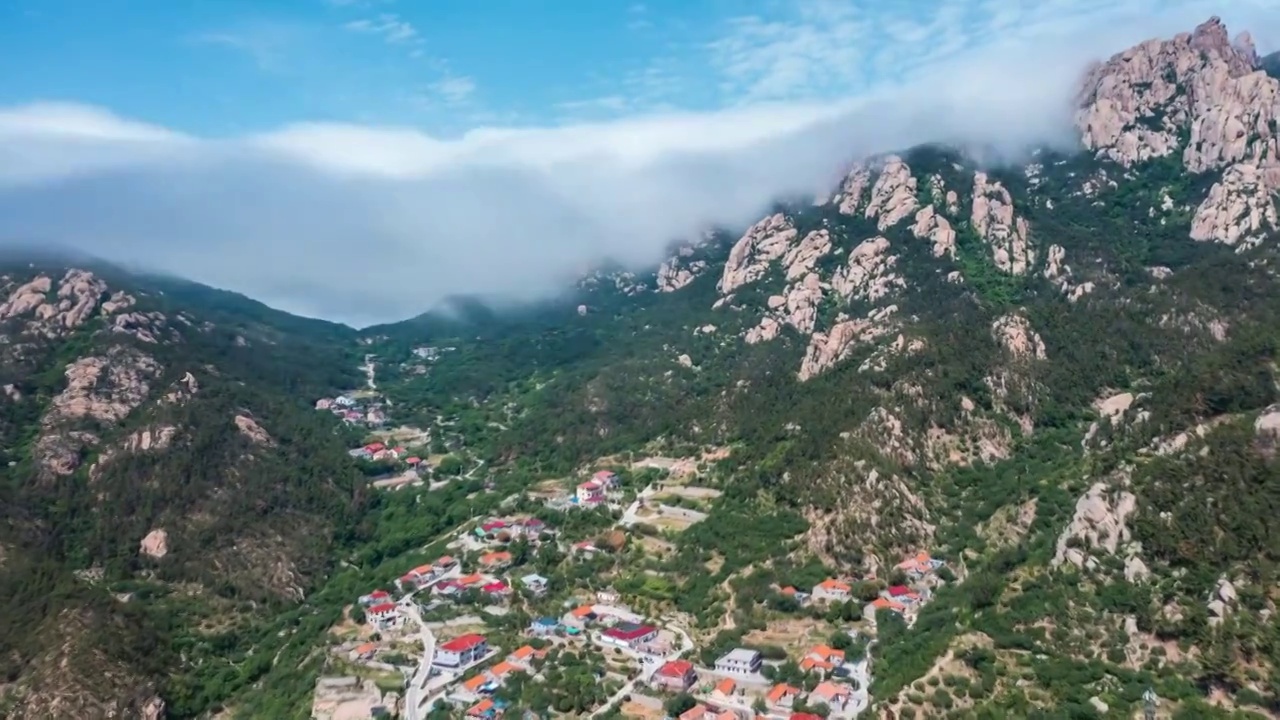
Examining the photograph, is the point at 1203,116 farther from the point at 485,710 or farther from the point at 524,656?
the point at 485,710

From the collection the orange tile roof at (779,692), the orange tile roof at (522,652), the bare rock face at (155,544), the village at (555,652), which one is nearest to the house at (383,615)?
the village at (555,652)

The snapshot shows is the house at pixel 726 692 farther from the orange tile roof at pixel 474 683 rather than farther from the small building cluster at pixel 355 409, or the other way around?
the small building cluster at pixel 355 409

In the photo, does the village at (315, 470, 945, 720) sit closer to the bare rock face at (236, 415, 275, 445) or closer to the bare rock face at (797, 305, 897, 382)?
the bare rock face at (236, 415, 275, 445)

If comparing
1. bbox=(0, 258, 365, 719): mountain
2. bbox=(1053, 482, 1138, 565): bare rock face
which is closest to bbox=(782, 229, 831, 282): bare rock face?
bbox=(0, 258, 365, 719): mountain

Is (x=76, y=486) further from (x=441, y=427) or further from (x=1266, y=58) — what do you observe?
(x=1266, y=58)

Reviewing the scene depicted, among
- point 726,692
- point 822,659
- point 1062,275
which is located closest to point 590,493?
point 822,659
